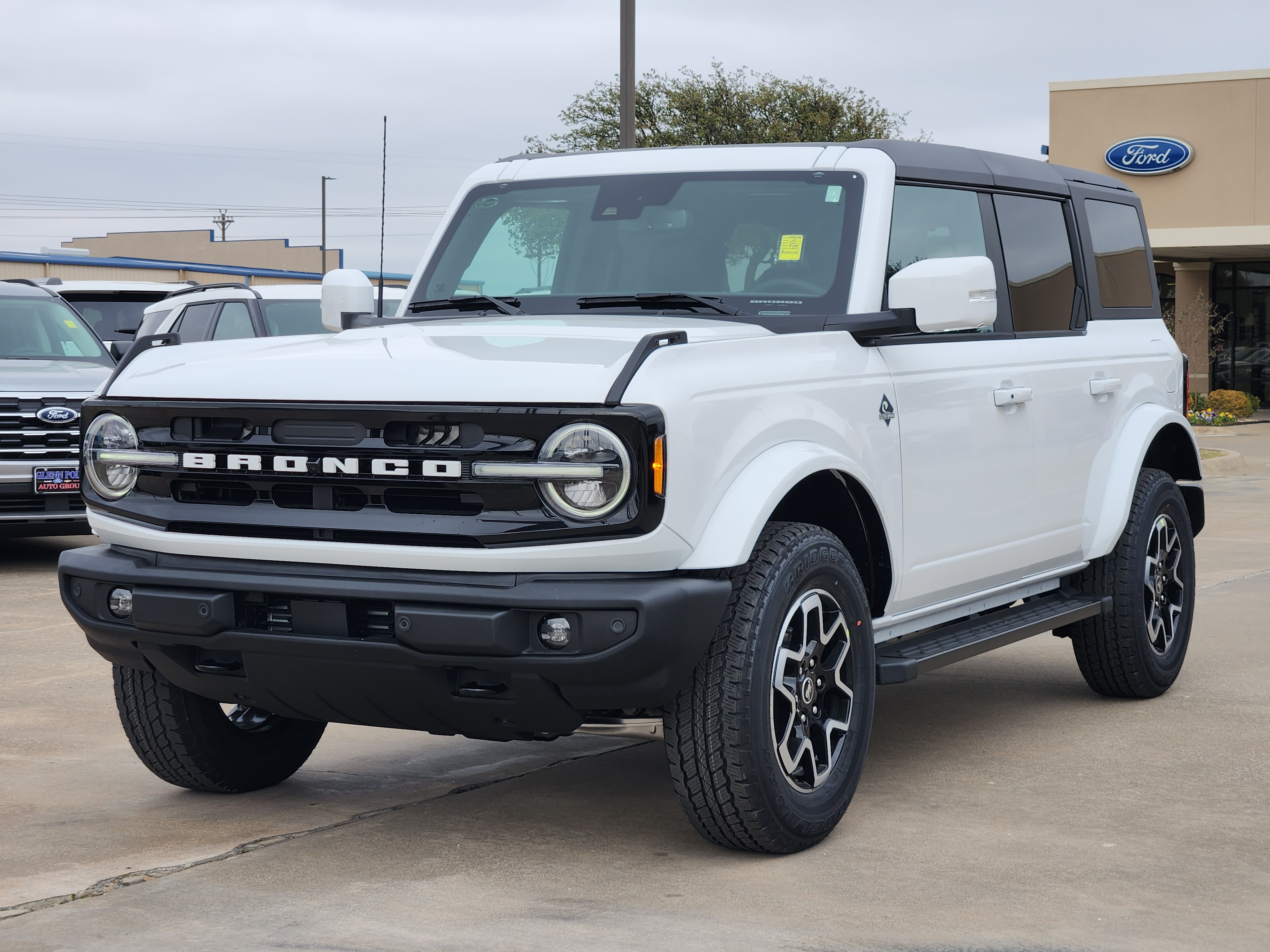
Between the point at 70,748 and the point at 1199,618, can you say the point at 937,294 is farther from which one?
the point at 1199,618

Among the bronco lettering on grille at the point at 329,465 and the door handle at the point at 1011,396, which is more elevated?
the door handle at the point at 1011,396

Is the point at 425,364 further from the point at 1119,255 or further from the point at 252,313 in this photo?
the point at 252,313

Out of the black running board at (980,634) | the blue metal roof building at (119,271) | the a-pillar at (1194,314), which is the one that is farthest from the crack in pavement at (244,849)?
the a-pillar at (1194,314)

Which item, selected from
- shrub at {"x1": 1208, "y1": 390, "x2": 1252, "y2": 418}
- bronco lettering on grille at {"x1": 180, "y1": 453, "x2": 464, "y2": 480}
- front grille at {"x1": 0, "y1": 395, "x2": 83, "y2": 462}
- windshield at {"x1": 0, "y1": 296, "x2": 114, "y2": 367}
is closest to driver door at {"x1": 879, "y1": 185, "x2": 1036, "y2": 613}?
bronco lettering on grille at {"x1": 180, "y1": 453, "x2": 464, "y2": 480}

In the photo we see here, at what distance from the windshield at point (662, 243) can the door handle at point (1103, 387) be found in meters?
1.50

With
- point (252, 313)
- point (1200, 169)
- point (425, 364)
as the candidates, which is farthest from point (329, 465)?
point (1200, 169)

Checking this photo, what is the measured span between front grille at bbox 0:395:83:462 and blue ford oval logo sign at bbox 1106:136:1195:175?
26776 millimetres

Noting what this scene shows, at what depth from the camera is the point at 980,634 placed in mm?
5656

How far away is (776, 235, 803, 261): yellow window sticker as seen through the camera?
17.5ft

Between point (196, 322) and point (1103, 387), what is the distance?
921 cm

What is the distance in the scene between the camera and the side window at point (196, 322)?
536 inches

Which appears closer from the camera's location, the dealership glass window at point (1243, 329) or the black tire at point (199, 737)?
the black tire at point (199, 737)

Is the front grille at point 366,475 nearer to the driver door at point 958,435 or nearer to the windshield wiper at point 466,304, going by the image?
the windshield wiper at point 466,304

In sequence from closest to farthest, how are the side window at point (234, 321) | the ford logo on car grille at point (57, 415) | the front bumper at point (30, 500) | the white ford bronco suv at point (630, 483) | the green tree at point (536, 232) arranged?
1. the white ford bronco suv at point (630, 483)
2. the green tree at point (536, 232)
3. the front bumper at point (30, 500)
4. the ford logo on car grille at point (57, 415)
5. the side window at point (234, 321)
